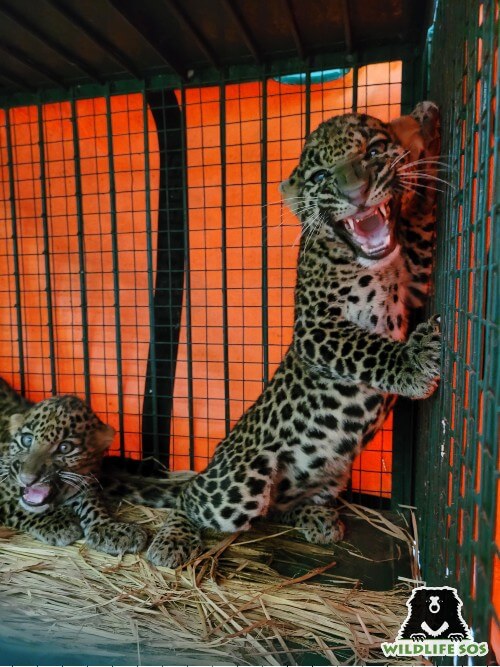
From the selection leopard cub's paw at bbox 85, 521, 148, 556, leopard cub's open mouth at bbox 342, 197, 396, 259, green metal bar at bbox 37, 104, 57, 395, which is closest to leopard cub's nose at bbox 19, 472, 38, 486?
leopard cub's paw at bbox 85, 521, 148, 556

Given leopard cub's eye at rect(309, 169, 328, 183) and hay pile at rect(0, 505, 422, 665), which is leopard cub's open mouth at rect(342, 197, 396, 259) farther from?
hay pile at rect(0, 505, 422, 665)

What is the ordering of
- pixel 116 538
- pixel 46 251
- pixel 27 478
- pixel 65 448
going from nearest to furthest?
pixel 116 538
pixel 27 478
pixel 65 448
pixel 46 251

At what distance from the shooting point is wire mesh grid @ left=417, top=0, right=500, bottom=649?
4.09ft

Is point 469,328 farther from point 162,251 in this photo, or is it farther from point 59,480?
point 162,251

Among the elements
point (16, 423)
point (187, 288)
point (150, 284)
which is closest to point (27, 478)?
point (16, 423)

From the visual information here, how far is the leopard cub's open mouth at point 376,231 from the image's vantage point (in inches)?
117

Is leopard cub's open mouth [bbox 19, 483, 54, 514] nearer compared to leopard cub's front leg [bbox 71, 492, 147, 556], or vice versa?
leopard cub's front leg [bbox 71, 492, 147, 556]

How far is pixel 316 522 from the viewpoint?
11.8 feet

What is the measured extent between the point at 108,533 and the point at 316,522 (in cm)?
141

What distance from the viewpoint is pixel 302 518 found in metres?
3.65

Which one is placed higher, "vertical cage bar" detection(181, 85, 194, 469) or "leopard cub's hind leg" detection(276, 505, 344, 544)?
"vertical cage bar" detection(181, 85, 194, 469)

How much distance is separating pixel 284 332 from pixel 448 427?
8.28ft

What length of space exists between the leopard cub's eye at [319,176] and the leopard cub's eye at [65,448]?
2528 millimetres

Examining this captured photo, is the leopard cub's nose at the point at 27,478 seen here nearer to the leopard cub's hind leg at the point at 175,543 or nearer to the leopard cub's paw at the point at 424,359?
the leopard cub's hind leg at the point at 175,543
